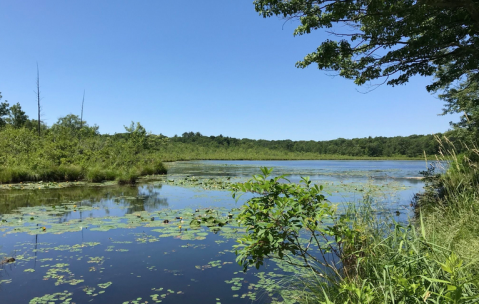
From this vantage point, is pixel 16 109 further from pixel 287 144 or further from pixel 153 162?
pixel 287 144

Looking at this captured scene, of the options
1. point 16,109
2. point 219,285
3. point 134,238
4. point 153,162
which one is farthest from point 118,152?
point 16,109

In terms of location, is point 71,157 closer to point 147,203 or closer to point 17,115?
point 147,203

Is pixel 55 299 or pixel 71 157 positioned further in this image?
pixel 71 157

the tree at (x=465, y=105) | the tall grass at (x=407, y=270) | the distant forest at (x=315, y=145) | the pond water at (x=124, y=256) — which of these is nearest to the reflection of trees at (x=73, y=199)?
the pond water at (x=124, y=256)

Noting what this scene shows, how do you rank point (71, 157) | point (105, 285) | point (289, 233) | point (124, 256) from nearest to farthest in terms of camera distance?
point (289, 233) → point (105, 285) → point (124, 256) → point (71, 157)

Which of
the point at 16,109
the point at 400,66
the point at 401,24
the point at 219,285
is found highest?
the point at 16,109

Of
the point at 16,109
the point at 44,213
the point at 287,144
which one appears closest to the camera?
the point at 44,213

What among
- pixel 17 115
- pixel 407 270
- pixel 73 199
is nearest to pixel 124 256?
pixel 407 270

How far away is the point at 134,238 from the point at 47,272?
205 centimetres

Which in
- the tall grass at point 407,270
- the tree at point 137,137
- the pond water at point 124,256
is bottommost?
the pond water at point 124,256

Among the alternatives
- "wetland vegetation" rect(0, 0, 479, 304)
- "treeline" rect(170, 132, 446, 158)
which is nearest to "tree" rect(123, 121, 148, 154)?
"wetland vegetation" rect(0, 0, 479, 304)

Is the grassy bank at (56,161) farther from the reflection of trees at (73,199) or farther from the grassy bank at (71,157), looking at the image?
the reflection of trees at (73,199)

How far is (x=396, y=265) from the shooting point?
2.50 m

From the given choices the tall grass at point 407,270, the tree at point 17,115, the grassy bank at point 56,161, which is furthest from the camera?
the tree at point 17,115
